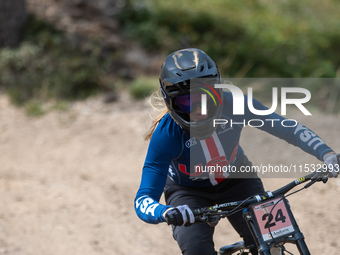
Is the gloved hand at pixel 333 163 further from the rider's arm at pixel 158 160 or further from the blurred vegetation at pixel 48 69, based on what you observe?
the blurred vegetation at pixel 48 69

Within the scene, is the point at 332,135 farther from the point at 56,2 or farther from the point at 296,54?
the point at 56,2

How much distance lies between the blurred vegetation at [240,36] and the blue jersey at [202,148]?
8796 mm

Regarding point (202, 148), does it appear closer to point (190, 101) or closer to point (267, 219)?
point (190, 101)

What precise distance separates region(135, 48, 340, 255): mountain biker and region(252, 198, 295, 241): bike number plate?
1.08ft

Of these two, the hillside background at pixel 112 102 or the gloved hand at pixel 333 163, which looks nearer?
the gloved hand at pixel 333 163

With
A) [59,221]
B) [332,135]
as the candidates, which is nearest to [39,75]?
[59,221]

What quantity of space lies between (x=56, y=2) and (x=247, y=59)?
Result: 23.6 ft

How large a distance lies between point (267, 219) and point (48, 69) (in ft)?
35.1

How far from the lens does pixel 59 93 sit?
1121 cm

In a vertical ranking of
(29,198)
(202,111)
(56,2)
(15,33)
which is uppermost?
(56,2)

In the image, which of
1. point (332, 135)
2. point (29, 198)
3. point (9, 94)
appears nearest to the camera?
point (29, 198)

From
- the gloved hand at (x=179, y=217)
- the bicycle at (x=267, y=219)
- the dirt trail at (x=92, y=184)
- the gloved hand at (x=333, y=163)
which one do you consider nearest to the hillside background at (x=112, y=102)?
the dirt trail at (x=92, y=184)

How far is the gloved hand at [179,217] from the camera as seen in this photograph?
89.1 inches

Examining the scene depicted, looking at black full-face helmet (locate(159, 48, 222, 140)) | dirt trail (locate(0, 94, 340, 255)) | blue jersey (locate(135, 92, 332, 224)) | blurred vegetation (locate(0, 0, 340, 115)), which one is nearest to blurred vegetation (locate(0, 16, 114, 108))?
blurred vegetation (locate(0, 0, 340, 115))
